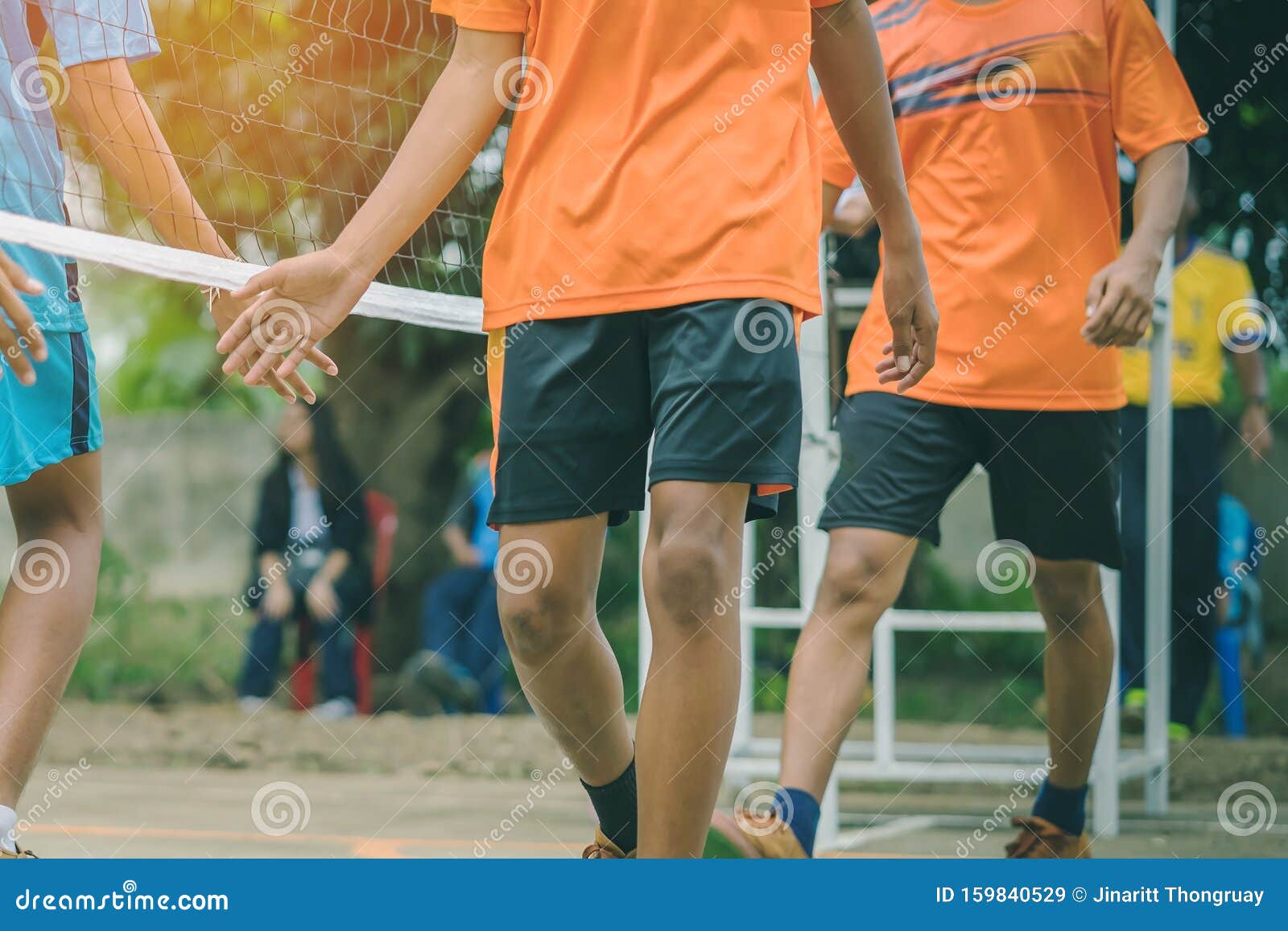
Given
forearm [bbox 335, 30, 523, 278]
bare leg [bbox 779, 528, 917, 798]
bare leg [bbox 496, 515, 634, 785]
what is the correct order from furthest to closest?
bare leg [bbox 779, 528, 917, 798] → bare leg [bbox 496, 515, 634, 785] → forearm [bbox 335, 30, 523, 278]

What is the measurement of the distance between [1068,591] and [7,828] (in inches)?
90.1

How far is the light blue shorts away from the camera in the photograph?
260cm

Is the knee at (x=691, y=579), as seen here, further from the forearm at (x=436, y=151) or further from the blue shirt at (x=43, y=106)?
the blue shirt at (x=43, y=106)

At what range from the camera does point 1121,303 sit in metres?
3.20

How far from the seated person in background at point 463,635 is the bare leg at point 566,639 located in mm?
5121

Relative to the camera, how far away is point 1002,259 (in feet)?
11.0

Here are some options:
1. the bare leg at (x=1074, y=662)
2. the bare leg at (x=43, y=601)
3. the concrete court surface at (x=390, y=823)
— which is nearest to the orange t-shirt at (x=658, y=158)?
the bare leg at (x=43, y=601)

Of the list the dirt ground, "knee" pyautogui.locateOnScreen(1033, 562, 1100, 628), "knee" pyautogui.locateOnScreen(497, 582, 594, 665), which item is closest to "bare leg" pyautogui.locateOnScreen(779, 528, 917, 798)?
"knee" pyautogui.locateOnScreen(1033, 562, 1100, 628)

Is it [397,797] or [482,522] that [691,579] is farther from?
[482,522]

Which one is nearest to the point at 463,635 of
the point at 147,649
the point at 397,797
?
the point at 397,797

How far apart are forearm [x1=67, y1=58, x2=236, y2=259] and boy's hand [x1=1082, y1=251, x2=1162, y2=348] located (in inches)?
74.7

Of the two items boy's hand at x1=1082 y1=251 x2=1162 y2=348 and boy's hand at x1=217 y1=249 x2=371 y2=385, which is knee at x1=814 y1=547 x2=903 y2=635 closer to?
boy's hand at x1=1082 y1=251 x2=1162 y2=348

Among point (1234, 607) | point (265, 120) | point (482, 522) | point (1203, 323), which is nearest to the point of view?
point (1203, 323)
